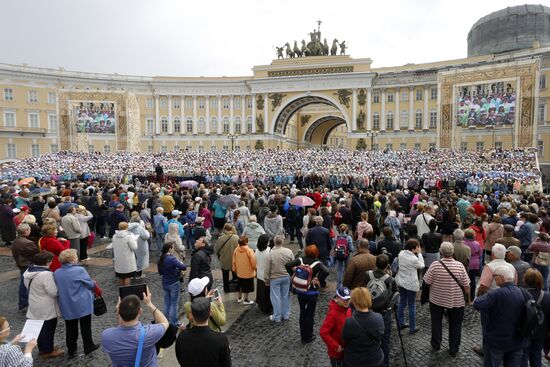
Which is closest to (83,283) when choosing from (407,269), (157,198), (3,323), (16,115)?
(3,323)

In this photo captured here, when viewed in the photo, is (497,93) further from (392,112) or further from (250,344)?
(250,344)

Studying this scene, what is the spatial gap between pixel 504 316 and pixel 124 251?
24.1 ft

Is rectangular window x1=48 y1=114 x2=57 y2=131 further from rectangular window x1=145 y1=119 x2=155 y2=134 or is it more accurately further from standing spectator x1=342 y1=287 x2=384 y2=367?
standing spectator x1=342 y1=287 x2=384 y2=367

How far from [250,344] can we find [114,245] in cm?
405

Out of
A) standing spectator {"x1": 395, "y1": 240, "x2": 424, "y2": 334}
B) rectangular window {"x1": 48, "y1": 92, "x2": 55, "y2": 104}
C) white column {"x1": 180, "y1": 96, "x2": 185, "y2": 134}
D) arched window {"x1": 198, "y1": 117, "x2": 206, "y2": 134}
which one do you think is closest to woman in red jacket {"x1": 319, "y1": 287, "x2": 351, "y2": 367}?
standing spectator {"x1": 395, "y1": 240, "x2": 424, "y2": 334}

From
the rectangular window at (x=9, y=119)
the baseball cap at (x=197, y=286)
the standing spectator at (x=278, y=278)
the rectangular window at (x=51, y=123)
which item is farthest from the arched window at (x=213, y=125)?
the baseball cap at (x=197, y=286)

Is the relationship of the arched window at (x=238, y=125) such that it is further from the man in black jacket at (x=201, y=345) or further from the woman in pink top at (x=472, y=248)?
the man in black jacket at (x=201, y=345)

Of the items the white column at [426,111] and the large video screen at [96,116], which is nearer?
the large video screen at [96,116]

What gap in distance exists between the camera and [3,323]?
3.56m

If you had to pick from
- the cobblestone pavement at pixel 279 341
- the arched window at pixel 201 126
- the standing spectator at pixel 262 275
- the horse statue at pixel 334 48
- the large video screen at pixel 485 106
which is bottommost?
the cobblestone pavement at pixel 279 341

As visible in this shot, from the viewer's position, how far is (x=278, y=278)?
23.4 feet

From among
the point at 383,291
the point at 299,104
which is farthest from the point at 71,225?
the point at 299,104

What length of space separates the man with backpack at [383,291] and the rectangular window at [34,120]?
6357 centimetres

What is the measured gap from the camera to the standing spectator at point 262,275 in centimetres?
765
